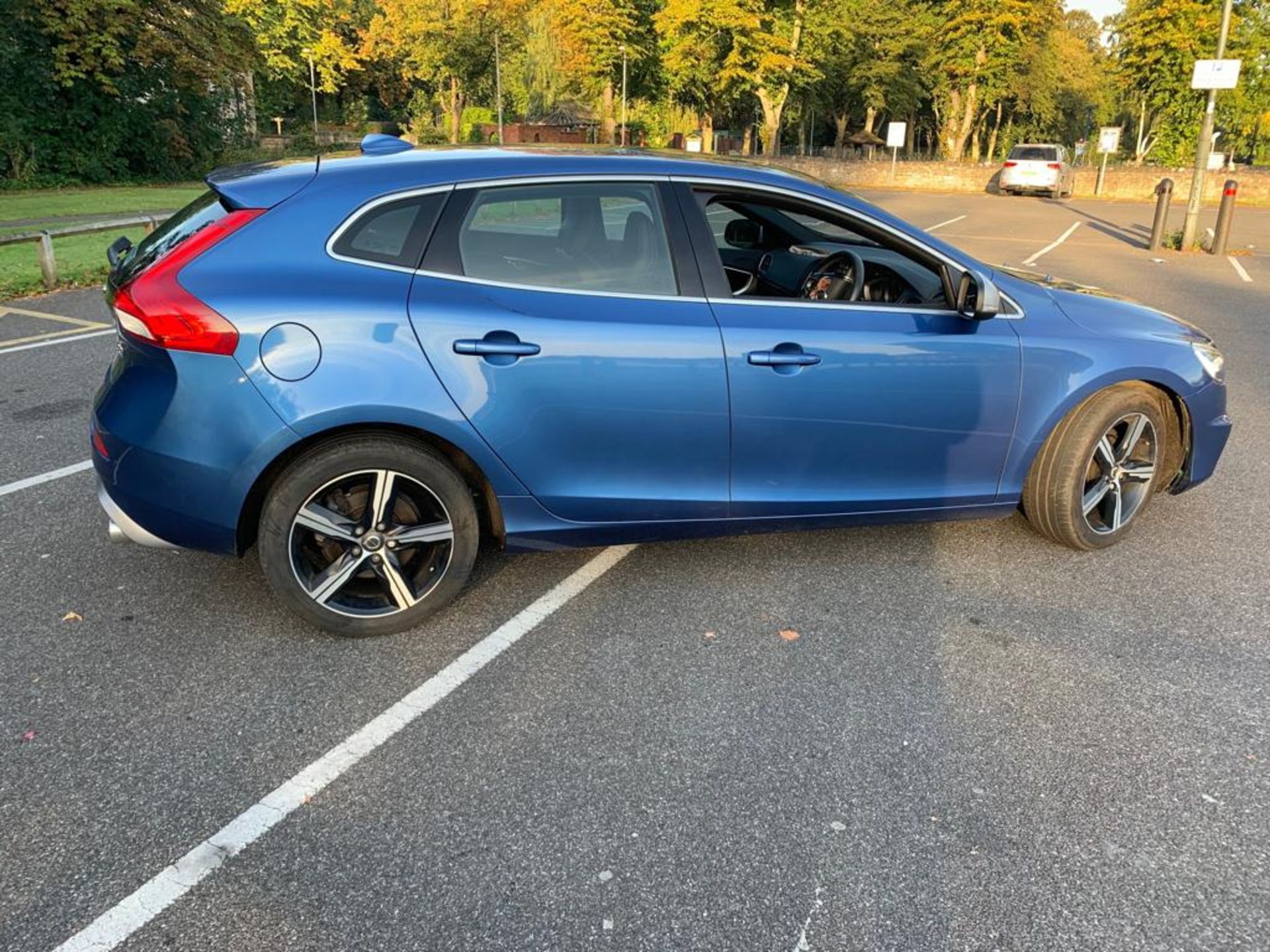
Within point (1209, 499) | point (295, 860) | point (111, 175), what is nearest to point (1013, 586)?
point (1209, 499)

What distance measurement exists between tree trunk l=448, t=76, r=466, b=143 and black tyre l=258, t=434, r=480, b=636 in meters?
61.2

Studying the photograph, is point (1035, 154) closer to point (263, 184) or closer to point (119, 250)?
point (119, 250)

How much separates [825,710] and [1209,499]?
323cm

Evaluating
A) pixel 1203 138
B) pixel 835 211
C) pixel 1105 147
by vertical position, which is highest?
pixel 1105 147

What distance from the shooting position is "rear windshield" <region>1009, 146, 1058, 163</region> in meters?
35.9

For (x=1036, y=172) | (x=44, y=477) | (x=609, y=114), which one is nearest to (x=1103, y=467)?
(x=44, y=477)

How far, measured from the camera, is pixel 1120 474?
4.28 meters

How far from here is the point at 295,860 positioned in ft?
8.00

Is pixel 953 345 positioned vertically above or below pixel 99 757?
above

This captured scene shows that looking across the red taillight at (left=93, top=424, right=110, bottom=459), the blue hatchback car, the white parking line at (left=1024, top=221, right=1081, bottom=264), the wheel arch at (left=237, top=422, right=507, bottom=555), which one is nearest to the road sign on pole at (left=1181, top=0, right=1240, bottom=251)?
the white parking line at (left=1024, top=221, right=1081, bottom=264)

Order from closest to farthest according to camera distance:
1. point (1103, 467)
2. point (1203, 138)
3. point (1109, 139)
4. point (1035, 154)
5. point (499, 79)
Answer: point (1103, 467) → point (1203, 138) → point (1035, 154) → point (1109, 139) → point (499, 79)

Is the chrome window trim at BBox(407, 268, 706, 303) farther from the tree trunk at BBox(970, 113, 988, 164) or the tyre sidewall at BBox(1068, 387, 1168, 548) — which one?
the tree trunk at BBox(970, 113, 988, 164)

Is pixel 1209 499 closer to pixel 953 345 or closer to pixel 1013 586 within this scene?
pixel 1013 586

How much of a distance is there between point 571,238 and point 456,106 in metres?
64.0
